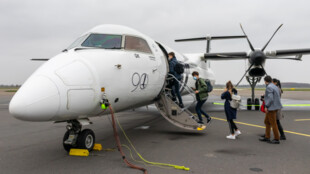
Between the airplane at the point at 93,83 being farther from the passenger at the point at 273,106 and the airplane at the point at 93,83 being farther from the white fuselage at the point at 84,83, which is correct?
the passenger at the point at 273,106

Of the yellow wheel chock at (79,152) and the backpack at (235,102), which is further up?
the backpack at (235,102)

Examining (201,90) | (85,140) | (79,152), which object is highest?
(201,90)

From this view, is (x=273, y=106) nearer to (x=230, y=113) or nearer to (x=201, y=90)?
(x=230, y=113)

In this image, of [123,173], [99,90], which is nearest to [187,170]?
[123,173]

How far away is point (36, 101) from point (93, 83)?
106cm

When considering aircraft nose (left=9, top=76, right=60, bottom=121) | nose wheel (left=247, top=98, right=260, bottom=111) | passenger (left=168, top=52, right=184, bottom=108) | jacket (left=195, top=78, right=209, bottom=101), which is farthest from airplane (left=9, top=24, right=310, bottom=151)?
nose wheel (left=247, top=98, right=260, bottom=111)

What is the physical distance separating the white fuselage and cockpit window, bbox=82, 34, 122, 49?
0.48 ft

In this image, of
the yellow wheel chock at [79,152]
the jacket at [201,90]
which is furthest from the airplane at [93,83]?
the jacket at [201,90]

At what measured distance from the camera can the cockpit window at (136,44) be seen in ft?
18.8

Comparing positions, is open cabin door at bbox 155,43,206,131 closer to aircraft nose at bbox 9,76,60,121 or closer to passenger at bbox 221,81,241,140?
passenger at bbox 221,81,241,140

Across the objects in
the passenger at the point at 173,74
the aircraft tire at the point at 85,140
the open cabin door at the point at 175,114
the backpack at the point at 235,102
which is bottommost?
the aircraft tire at the point at 85,140

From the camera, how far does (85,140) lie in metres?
4.96

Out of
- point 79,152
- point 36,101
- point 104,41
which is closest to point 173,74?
point 104,41

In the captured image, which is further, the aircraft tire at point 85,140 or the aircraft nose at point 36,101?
the aircraft tire at point 85,140
